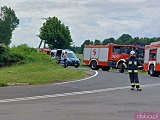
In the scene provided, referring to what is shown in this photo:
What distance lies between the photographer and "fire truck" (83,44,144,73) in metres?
38.9

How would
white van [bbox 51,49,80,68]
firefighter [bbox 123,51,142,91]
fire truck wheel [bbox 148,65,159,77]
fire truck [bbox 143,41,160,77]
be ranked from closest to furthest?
firefighter [bbox 123,51,142,91] < fire truck [bbox 143,41,160,77] < fire truck wheel [bbox 148,65,159,77] < white van [bbox 51,49,80,68]

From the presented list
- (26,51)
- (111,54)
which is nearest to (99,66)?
(111,54)

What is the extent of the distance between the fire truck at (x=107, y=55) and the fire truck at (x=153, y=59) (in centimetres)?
288

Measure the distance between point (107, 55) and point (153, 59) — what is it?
26.2 ft

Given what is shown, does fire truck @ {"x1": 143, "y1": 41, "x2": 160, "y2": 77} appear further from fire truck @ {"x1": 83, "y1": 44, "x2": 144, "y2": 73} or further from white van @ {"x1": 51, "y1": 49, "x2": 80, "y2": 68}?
white van @ {"x1": 51, "y1": 49, "x2": 80, "y2": 68}

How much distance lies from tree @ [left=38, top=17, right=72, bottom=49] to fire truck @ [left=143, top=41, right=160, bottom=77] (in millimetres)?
36712

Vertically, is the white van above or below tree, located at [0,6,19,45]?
below

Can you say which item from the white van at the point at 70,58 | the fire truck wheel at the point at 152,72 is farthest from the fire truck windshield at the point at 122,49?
the white van at the point at 70,58

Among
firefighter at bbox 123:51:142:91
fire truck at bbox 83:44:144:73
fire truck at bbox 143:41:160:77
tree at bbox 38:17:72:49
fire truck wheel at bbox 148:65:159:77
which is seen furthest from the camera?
tree at bbox 38:17:72:49

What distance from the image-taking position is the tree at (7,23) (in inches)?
4423

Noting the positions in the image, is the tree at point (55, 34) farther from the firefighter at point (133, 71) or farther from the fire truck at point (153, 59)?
the firefighter at point (133, 71)

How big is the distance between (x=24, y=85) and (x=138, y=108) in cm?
903

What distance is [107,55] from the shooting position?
4084 cm

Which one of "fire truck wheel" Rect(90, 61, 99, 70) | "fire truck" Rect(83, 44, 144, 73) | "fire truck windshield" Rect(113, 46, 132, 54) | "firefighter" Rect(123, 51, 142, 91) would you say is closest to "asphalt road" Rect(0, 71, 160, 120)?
"firefighter" Rect(123, 51, 142, 91)
